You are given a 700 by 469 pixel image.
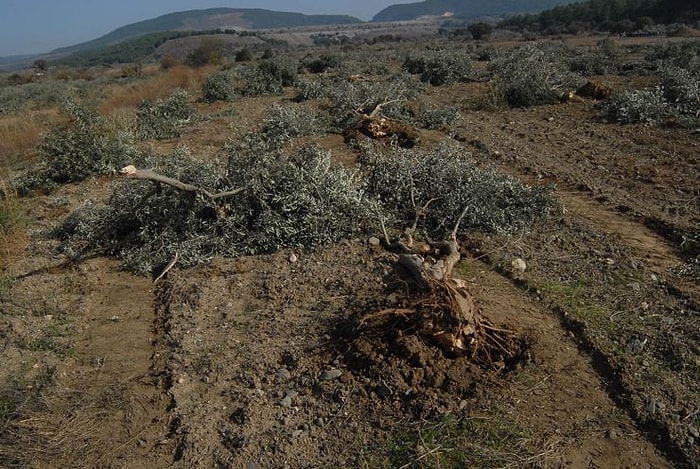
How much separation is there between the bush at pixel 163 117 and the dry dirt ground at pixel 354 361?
16.2ft

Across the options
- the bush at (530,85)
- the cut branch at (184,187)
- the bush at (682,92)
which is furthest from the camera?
the bush at (530,85)

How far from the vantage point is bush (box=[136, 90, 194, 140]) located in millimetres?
10172

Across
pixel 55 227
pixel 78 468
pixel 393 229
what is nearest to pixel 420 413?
pixel 78 468

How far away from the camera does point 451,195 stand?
5480 millimetres

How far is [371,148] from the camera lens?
7.64 meters

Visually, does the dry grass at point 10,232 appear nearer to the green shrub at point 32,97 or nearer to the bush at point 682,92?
the bush at point 682,92

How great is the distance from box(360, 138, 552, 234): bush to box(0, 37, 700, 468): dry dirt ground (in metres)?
0.29

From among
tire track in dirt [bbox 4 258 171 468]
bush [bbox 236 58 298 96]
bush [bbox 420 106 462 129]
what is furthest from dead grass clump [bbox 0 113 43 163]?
bush [bbox 420 106 462 129]

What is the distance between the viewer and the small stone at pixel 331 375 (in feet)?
11.1

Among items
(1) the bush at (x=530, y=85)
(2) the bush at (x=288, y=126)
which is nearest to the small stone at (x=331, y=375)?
(2) the bush at (x=288, y=126)

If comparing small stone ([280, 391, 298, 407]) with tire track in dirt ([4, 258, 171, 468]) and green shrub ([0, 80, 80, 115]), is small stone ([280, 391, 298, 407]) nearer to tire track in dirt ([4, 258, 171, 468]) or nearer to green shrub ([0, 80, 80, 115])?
tire track in dirt ([4, 258, 171, 468])

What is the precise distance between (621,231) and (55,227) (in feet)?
20.2

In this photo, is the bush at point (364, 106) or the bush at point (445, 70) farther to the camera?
the bush at point (445, 70)

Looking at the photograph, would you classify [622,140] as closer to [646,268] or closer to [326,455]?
[646,268]
